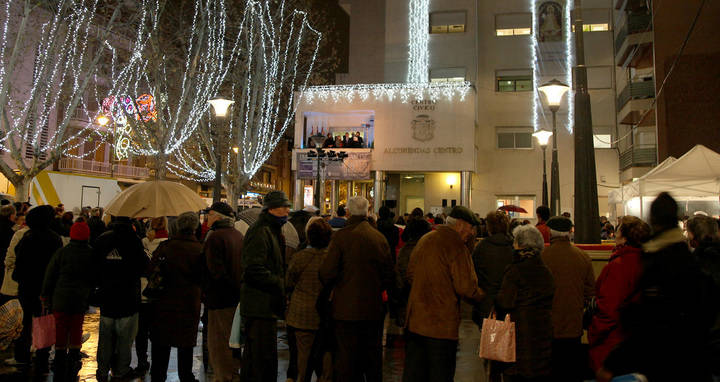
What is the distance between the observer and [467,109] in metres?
26.5

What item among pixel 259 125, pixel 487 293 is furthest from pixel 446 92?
pixel 487 293

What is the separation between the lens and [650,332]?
8.86ft

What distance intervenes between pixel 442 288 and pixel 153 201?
442 cm

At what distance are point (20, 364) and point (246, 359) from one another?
360 centimetres

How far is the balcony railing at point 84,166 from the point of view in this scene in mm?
32781

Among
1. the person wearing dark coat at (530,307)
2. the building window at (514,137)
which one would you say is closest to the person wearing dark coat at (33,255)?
the person wearing dark coat at (530,307)

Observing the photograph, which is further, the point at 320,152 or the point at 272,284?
the point at 320,152

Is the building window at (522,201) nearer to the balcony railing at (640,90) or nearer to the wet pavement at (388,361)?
the balcony railing at (640,90)

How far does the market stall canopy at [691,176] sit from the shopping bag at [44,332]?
41.4ft

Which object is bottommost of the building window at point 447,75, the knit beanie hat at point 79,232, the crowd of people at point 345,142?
the knit beanie hat at point 79,232

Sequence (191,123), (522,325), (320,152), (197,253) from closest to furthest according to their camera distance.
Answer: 1. (522,325)
2. (197,253)
3. (320,152)
4. (191,123)

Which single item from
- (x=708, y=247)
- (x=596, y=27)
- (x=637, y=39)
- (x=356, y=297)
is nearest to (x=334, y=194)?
(x=637, y=39)

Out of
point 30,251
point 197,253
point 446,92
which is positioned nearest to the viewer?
point 197,253

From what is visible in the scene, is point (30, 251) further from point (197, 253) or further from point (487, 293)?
point (487, 293)
